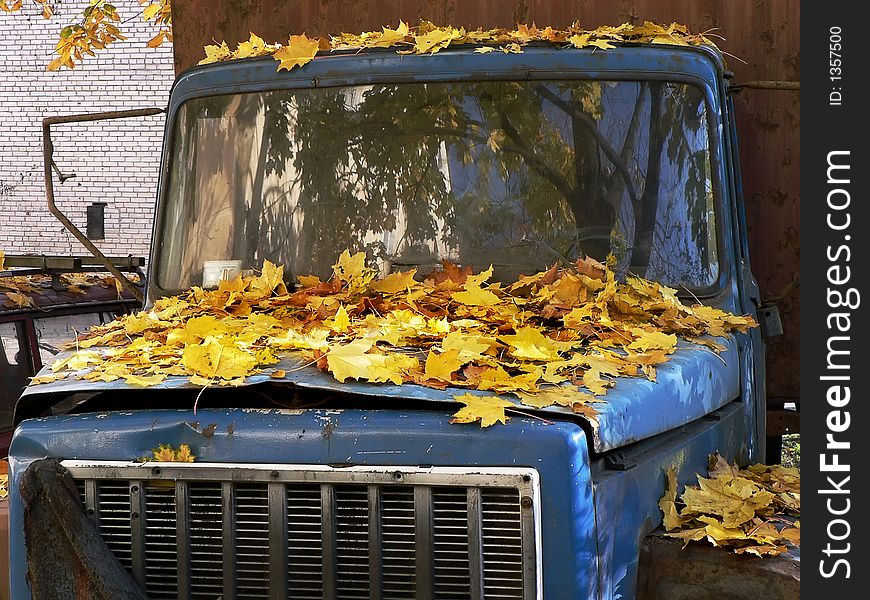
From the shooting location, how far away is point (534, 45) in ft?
15.1

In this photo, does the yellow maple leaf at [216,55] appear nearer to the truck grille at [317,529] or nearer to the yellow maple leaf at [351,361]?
the yellow maple leaf at [351,361]

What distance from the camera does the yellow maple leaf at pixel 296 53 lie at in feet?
15.4

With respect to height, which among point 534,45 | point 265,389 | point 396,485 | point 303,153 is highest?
point 534,45

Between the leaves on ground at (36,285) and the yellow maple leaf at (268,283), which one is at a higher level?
the yellow maple leaf at (268,283)

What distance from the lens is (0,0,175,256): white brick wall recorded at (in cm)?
1783

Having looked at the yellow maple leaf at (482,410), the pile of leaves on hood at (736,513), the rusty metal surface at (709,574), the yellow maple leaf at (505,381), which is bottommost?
the rusty metal surface at (709,574)

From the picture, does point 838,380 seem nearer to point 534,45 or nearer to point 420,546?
point 420,546

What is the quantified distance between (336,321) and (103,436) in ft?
2.71

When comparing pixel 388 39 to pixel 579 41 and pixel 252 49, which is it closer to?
pixel 252 49

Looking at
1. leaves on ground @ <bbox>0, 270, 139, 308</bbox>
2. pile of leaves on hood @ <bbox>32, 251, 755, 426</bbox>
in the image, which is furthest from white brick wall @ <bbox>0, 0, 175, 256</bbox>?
pile of leaves on hood @ <bbox>32, 251, 755, 426</bbox>

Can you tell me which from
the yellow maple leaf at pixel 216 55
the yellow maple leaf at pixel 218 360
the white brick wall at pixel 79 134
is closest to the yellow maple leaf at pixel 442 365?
the yellow maple leaf at pixel 218 360

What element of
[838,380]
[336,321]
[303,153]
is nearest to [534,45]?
[303,153]

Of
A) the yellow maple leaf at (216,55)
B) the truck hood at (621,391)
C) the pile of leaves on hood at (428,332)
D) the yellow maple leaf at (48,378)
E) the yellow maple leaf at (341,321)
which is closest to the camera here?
the truck hood at (621,391)

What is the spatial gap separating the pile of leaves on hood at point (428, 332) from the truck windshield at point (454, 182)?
119 millimetres
